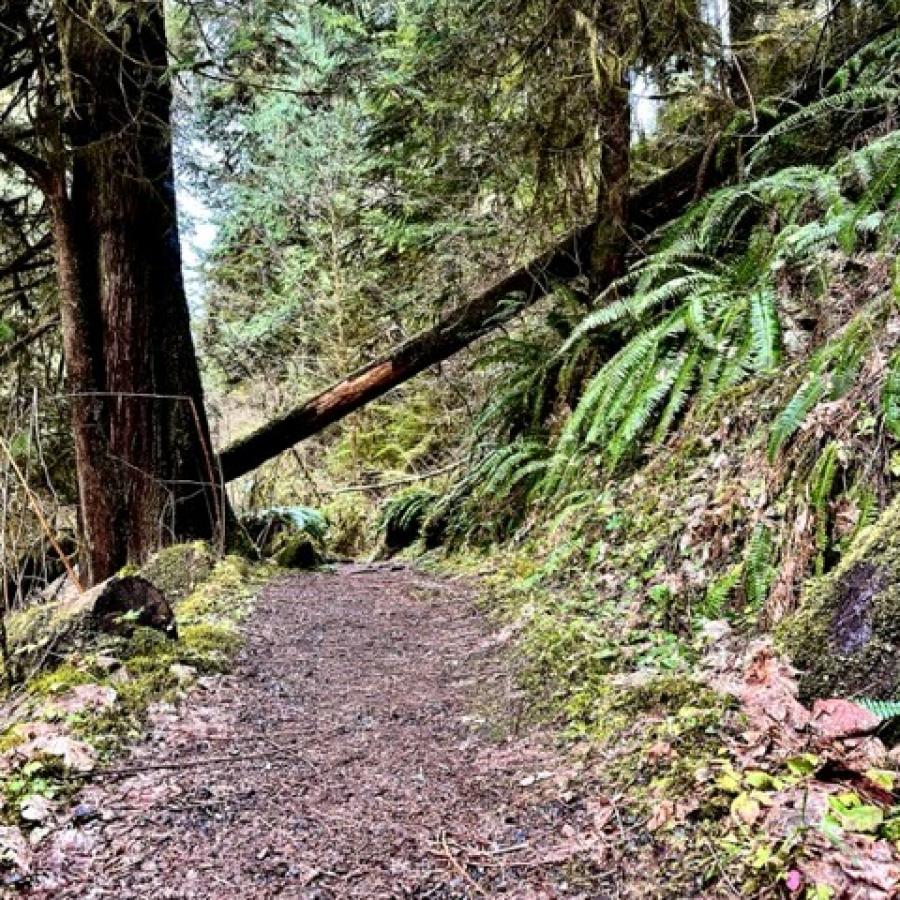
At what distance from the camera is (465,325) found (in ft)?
26.0

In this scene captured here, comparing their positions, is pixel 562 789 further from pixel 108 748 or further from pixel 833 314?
pixel 833 314

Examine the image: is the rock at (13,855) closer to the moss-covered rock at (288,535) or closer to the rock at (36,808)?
the rock at (36,808)

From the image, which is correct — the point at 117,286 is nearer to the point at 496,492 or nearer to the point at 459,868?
the point at 496,492

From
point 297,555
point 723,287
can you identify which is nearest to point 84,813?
point 723,287

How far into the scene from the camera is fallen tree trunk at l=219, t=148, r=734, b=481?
6941 mm

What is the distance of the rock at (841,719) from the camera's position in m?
2.11

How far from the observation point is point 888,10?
6.05 m

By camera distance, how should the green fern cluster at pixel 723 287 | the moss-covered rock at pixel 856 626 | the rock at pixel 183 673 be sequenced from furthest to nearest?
1. the green fern cluster at pixel 723 287
2. the rock at pixel 183 673
3. the moss-covered rock at pixel 856 626

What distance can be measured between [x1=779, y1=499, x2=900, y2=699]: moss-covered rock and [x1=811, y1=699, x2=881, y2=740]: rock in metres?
0.09

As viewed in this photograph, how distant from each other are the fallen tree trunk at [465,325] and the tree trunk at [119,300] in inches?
51.3

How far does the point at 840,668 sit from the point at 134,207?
20.7ft

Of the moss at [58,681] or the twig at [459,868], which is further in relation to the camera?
the moss at [58,681]

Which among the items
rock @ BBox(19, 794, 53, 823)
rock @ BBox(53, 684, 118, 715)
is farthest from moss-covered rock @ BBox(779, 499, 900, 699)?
rock @ BBox(53, 684, 118, 715)

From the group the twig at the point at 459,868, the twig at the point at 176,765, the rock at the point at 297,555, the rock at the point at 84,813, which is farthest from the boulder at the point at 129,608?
the rock at the point at 297,555
